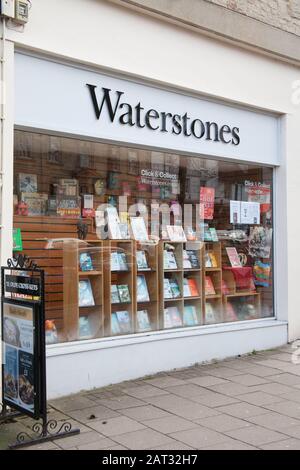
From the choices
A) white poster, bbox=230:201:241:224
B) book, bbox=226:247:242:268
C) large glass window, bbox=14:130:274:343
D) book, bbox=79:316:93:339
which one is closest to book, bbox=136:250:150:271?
large glass window, bbox=14:130:274:343

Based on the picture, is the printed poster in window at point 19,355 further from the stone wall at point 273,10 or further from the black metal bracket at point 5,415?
the stone wall at point 273,10

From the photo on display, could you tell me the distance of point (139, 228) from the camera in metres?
7.36

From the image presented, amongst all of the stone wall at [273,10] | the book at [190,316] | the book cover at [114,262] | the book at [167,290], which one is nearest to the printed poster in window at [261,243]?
the book at [190,316]

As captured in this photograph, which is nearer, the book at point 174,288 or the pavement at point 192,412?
the pavement at point 192,412

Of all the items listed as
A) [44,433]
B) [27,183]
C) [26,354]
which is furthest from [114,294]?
[44,433]

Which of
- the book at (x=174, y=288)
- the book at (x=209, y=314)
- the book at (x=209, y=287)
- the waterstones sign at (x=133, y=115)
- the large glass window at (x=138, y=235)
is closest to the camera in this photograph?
the waterstones sign at (x=133, y=115)

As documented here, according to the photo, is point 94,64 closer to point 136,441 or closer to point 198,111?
point 198,111

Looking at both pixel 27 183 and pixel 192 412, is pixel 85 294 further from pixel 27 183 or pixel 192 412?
pixel 192 412

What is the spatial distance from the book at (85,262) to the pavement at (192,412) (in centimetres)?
144

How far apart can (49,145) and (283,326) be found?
4337 millimetres

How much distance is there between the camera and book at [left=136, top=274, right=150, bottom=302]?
7234 millimetres

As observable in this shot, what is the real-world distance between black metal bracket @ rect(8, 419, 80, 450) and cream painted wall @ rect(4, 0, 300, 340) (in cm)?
370

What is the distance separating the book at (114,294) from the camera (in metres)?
6.98

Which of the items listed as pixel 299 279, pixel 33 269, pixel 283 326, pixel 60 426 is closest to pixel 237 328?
pixel 283 326
